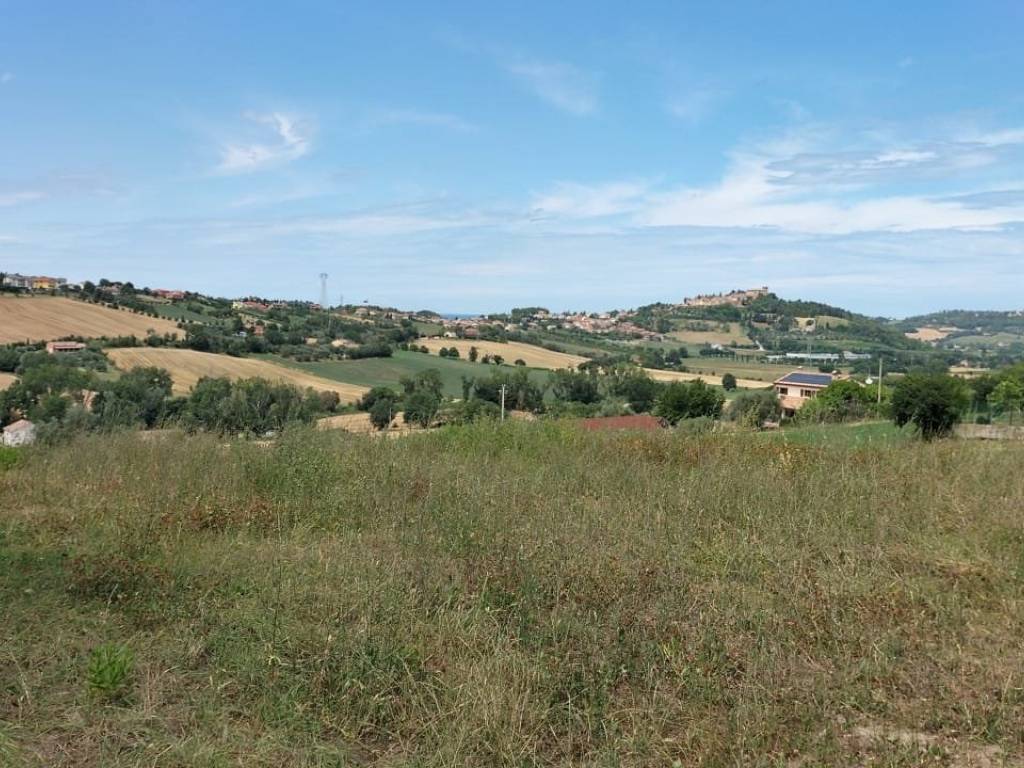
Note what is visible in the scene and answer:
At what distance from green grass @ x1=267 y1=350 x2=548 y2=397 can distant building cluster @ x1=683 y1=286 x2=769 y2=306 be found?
83.9 m

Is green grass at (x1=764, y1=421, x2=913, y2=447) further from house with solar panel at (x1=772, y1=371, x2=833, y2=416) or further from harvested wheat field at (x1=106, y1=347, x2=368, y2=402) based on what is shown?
house with solar panel at (x1=772, y1=371, x2=833, y2=416)

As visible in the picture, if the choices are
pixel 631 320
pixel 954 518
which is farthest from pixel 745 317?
pixel 954 518

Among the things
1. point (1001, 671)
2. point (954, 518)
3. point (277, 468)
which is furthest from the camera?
point (277, 468)

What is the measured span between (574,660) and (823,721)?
3.59 feet

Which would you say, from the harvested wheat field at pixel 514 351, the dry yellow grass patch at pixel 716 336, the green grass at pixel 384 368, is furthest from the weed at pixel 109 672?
the dry yellow grass patch at pixel 716 336

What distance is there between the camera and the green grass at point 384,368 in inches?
1305

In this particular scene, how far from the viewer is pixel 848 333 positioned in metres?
85.5

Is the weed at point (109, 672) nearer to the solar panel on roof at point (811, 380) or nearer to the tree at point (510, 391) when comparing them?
the tree at point (510, 391)

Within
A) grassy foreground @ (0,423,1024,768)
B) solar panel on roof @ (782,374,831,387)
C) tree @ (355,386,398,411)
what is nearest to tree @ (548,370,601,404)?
tree @ (355,386,398,411)

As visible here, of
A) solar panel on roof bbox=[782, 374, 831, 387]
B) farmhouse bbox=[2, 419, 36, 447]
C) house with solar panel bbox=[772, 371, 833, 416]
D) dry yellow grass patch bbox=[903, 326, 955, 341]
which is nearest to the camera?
farmhouse bbox=[2, 419, 36, 447]

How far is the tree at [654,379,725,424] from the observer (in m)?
24.2

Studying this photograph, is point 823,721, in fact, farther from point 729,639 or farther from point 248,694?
point 248,694

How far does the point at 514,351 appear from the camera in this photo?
56.9 meters

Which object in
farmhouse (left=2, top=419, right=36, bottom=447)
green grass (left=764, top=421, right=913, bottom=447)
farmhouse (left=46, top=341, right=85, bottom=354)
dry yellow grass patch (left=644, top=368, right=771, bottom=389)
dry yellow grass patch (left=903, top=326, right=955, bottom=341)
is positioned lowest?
dry yellow grass patch (left=644, top=368, right=771, bottom=389)
